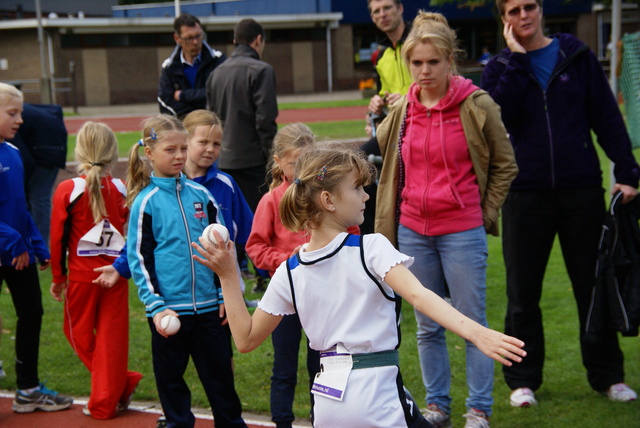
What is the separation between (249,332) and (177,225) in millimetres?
1424

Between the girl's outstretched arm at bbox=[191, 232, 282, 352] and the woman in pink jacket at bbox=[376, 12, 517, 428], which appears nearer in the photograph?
the girl's outstretched arm at bbox=[191, 232, 282, 352]

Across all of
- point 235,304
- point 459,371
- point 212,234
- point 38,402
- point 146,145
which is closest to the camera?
point 212,234

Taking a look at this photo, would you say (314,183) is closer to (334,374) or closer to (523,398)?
(334,374)

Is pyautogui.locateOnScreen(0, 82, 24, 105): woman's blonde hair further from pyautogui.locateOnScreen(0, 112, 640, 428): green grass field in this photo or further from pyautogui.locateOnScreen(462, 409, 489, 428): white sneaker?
pyautogui.locateOnScreen(462, 409, 489, 428): white sneaker

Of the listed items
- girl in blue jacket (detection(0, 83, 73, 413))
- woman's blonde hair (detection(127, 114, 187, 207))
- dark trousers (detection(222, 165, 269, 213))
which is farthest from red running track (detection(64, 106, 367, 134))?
woman's blonde hair (detection(127, 114, 187, 207))

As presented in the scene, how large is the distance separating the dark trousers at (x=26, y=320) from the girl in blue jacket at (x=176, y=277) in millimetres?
1228

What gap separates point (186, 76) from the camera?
7.82 meters

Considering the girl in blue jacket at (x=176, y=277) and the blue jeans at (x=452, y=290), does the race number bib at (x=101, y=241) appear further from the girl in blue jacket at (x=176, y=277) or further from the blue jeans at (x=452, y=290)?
the blue jeans at (x=452, y=290)

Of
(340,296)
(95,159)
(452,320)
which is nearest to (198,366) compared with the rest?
(95,159)

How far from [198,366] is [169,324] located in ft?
1.55

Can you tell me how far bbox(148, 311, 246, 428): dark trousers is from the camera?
4.27 m

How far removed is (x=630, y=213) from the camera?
15.6 ft

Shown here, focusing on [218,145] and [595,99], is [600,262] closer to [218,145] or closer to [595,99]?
[595,99]

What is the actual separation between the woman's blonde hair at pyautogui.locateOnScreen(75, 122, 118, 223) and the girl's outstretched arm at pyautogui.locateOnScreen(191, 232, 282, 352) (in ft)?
7.16
